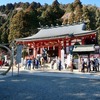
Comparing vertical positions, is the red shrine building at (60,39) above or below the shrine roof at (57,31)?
below

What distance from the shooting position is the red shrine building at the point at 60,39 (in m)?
29.7

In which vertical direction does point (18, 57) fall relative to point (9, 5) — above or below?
below

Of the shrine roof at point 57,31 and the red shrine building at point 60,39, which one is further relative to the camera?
the shrine roof at point 57,31

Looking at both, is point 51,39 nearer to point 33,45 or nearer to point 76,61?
point 33,45

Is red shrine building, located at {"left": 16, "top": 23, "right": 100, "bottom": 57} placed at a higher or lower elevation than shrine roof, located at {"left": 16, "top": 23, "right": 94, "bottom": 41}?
lower

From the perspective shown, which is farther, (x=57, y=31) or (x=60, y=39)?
(x=57, y=31)

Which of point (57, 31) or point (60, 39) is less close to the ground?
point (57, 31)

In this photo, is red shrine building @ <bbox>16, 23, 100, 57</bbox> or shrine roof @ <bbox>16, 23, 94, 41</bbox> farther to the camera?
shrine roof @ <bbox>16, 23, 94, 41</bbox>

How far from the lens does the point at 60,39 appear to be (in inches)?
1212

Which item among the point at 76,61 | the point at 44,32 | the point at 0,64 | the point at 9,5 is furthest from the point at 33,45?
the point at 9,5

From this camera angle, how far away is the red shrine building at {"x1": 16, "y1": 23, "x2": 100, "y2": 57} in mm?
29744

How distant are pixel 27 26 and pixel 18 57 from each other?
28.1 meters

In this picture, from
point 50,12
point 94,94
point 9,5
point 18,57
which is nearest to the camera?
point 94,94

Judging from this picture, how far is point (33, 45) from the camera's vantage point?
114 feet
